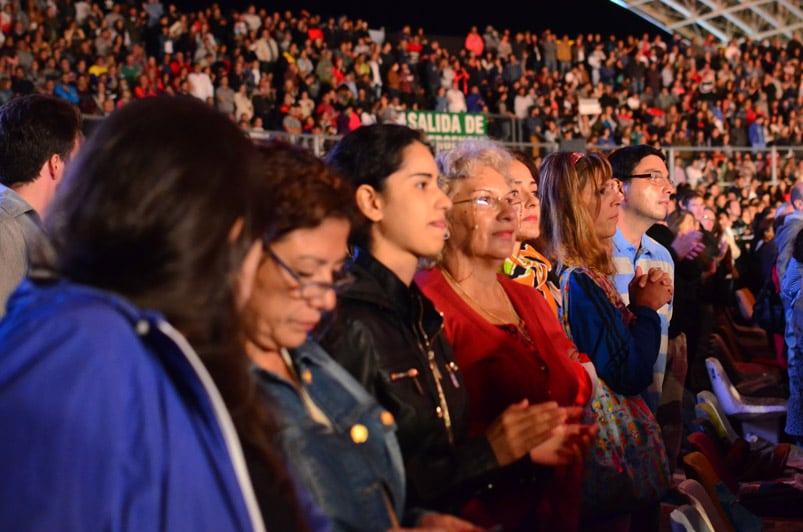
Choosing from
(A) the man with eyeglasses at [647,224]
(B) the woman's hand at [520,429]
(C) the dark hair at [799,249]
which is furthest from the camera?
(C) the dark hair at [799,249]

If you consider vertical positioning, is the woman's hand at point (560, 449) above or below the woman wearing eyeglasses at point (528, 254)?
below

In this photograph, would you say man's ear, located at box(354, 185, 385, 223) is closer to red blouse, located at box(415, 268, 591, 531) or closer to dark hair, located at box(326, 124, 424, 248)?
dark hair, located at box(326, 124, 424, 248)

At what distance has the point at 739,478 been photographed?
5.22m

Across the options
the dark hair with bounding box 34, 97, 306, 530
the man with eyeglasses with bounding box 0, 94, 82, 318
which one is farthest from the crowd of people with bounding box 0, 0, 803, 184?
the dark hair with bounding box 34, 97, 306, 530

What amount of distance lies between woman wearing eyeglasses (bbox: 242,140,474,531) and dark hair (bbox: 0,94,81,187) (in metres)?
1.62

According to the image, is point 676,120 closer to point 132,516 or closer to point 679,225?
point 679,225

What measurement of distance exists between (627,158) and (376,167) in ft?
7.91

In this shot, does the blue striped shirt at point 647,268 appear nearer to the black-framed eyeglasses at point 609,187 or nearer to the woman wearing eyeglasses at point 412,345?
the black-framed eyeglasses at point 609,187

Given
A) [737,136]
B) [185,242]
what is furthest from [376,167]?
[737,136]

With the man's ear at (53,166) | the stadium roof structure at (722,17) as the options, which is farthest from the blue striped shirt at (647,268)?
the stadium roof structure at (722,17)

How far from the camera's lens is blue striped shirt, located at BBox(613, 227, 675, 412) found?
11.9ft

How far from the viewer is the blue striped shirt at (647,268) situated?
3.64 metres

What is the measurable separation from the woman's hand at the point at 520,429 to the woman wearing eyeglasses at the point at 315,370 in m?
0.40

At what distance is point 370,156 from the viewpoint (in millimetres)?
2258
